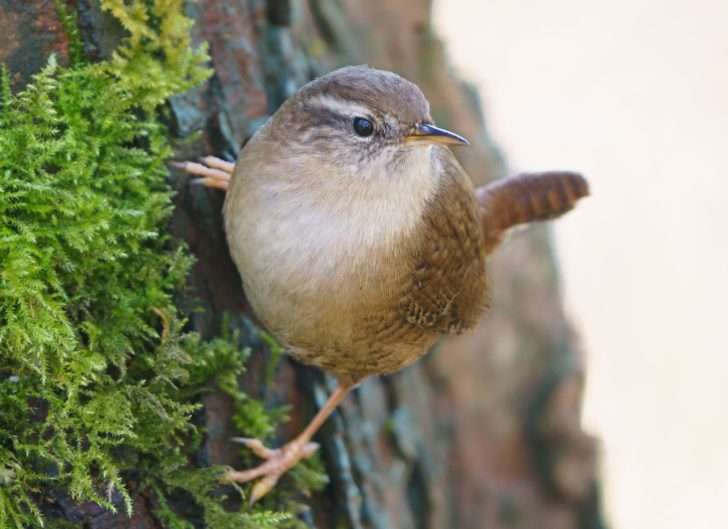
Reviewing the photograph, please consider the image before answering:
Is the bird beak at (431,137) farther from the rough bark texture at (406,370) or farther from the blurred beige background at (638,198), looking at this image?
the blurred beige background at (638,198)

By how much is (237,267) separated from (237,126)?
58cm

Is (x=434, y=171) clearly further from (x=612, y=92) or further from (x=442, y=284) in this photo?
(x=612, y=92)

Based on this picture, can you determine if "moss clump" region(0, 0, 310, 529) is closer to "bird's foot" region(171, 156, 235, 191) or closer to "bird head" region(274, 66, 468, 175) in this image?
"bird's foot" region(171, 156, 235, 191)

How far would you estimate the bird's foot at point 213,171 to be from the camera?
2.99m

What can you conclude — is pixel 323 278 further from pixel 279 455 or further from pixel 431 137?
pixel 279 455

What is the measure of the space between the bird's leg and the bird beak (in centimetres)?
106

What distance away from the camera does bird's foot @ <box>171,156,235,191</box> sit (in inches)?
118

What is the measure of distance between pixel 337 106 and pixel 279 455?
1.23 meters

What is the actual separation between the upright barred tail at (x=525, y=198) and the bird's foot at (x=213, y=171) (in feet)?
3.62

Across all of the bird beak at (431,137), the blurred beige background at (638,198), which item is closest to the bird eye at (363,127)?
the bird beak at (431,137)

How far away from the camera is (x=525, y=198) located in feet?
12.1

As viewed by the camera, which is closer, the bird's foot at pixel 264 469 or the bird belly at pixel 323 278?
the bird belly at pixel 323 278

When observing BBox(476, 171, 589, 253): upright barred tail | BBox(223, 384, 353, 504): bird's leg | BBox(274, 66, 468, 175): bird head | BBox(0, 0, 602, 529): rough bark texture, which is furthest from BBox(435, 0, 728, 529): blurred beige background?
BBox(274, 66, 468, 175): bird head

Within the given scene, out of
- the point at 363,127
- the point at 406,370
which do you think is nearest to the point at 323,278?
the point at 363,127
